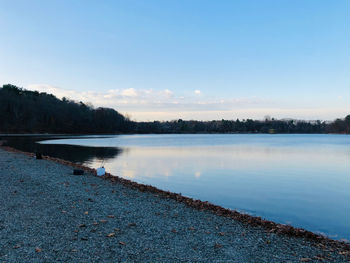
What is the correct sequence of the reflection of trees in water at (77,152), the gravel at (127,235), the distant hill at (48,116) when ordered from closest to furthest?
the gravel at (127,235) < the reflection of trees in water at (77,152) < the distant hill at (48,116)

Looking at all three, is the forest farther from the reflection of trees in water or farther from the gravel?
the gravel

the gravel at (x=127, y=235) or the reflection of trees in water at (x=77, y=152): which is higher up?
the gravel at (x=127, y=235)

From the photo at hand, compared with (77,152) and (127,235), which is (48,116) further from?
(127,235)

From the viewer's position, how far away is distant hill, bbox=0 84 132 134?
115 meters

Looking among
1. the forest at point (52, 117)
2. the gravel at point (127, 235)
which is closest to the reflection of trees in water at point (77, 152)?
the gravel at point (127, 235)

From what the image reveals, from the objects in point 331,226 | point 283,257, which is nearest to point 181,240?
point 283,257

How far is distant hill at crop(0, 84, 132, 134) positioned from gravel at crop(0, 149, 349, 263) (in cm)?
11513

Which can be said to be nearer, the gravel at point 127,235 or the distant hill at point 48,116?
the gravel at point 127,235

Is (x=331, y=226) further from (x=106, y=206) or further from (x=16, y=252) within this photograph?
(x=16, y=252)

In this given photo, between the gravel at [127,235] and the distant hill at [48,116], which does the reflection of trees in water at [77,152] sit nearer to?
the gravel at [127,235]

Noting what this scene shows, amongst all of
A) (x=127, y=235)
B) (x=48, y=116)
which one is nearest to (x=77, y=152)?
(x=127, y=235)

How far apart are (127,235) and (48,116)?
141 meters

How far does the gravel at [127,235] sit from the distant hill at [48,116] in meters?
115

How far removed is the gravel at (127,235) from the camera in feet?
17.6
